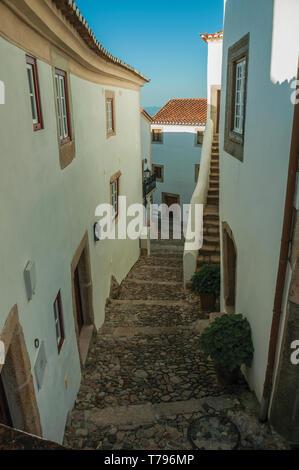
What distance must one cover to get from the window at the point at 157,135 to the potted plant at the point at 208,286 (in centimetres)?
2267

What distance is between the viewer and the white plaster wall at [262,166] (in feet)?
13.0

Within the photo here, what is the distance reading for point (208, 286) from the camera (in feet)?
29.9

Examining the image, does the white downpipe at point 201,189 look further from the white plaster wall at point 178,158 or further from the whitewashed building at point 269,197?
the white plaster wall at point 178,158

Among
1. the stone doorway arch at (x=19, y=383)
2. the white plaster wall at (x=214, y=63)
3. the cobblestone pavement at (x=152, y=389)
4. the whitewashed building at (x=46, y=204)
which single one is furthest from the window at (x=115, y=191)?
the white plaster wall at (x=214, y=63)

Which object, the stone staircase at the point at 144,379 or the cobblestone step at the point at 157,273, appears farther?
the cobblestone step at the point at 157,273

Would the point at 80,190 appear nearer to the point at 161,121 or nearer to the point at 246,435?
the point at 246,435

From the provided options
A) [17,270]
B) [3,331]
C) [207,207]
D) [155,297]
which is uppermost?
[17,270]

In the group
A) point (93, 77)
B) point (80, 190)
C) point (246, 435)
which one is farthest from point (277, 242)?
point (93, 77)

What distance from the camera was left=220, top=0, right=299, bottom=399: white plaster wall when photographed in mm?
3961

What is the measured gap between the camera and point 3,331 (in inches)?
116

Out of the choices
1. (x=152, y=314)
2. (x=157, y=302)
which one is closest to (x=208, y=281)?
(x=152, y=314)

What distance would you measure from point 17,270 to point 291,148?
282 cm

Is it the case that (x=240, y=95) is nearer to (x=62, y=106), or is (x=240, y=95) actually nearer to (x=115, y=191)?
(x=62, y=106)

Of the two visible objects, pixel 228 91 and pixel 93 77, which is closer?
pixel 228 91
